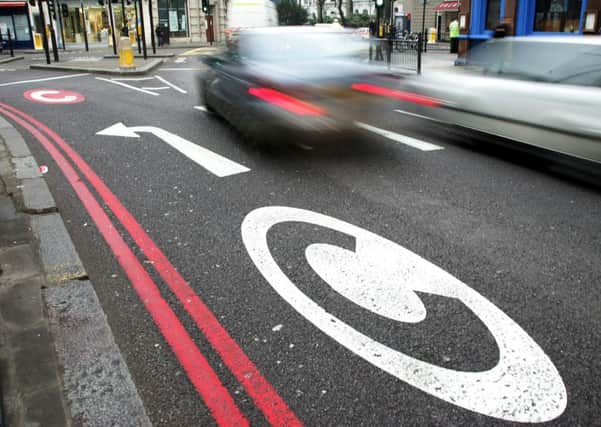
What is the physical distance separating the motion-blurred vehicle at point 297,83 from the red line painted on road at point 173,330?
8.25 feet

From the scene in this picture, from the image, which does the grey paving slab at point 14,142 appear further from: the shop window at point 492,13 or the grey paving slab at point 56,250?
the shop window at point 492,13

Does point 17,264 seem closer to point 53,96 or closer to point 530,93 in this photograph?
point 530,93

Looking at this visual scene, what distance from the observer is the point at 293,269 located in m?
4.38

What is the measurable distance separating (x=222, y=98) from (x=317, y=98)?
256cm

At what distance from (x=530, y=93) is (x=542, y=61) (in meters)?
0.60

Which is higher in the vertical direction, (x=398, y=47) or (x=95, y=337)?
(x=398, y=47)

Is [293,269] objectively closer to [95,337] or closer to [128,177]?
[95,337]

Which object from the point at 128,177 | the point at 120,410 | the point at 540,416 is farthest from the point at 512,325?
the point at 128,177

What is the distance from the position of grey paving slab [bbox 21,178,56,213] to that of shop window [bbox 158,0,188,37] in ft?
150

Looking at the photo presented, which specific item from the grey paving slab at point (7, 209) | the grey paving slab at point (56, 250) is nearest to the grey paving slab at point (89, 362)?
the grey paving slab at point (56, 250)

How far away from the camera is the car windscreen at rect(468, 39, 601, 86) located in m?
6.56

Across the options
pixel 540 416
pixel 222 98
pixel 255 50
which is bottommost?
pixel 540 416

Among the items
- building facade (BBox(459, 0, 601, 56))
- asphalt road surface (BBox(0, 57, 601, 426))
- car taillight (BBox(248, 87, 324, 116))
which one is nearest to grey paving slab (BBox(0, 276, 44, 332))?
asphalt road surface (BBox(0, 57, 601, 426))

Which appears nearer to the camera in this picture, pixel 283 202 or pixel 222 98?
pixel 283 202
